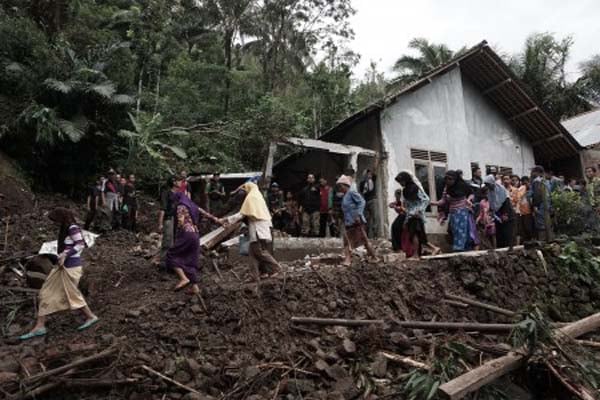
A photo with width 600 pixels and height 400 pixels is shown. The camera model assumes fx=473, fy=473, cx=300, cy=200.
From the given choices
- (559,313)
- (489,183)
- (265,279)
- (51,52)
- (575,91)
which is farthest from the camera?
(575,91)

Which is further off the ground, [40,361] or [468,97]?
[468,97]

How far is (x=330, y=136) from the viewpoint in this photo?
47.1 ft

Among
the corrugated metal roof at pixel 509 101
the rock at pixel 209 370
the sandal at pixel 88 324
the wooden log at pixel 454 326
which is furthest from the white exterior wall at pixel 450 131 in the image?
the sandal at pixel 88 324

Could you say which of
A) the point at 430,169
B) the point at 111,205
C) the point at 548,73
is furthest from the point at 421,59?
the point at 111,205

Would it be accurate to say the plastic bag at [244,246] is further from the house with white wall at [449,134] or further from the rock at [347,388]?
the house with white wall at [449,134]

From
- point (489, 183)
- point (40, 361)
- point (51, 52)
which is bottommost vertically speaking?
point (40, 361)

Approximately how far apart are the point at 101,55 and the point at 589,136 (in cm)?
1668

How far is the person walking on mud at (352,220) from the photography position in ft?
25.0

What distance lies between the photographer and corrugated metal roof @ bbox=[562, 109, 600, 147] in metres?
16.2

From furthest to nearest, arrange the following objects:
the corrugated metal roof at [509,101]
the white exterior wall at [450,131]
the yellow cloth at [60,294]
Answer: the corrugated metal roof at [509,101]
the white exterior wall at [450,131]
the yellow cloth at [60,294]

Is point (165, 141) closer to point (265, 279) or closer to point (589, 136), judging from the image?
point (265, 279)

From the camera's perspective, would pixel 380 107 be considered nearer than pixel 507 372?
No

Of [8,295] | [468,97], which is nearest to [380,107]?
[468,97]

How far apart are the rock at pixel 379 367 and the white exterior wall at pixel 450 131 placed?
24.8ft
